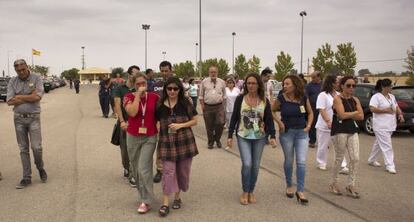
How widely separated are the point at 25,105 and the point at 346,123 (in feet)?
15.4

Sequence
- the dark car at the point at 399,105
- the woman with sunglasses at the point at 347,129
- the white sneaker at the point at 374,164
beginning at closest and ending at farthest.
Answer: the woman with sunglasses at the point at 347,129, the white sneaker at the point at 374,164, the dark car at the point at 399,105

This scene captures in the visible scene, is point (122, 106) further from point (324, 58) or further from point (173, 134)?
point (324, 58)

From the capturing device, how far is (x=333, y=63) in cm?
5372

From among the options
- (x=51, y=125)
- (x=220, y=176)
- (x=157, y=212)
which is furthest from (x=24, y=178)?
(x=51, y=125)

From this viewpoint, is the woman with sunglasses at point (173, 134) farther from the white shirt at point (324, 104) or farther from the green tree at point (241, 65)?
the green tree at point (241, 65)

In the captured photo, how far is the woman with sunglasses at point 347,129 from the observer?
230 inches

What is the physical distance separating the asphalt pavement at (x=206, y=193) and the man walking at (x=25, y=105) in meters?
0.52

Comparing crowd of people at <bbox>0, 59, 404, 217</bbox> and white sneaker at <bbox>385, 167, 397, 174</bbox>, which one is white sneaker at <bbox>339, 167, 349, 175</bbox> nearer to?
white sneaker at <bbox>385, 167, 397, 174</bbox>

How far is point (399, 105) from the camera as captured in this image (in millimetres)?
11758

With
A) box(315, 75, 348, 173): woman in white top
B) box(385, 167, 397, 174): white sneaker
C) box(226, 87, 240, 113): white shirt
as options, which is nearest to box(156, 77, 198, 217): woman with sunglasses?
box(315, 75, 348, 173): woman in white top

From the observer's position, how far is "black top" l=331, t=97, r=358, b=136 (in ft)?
19.3

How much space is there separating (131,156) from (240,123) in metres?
1.49

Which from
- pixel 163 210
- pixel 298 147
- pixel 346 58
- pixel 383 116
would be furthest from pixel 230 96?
pixel 346 58

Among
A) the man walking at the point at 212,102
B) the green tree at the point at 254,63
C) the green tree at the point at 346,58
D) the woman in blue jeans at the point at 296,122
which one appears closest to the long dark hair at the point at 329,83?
the woman in blue jeans at the point at 296,122
